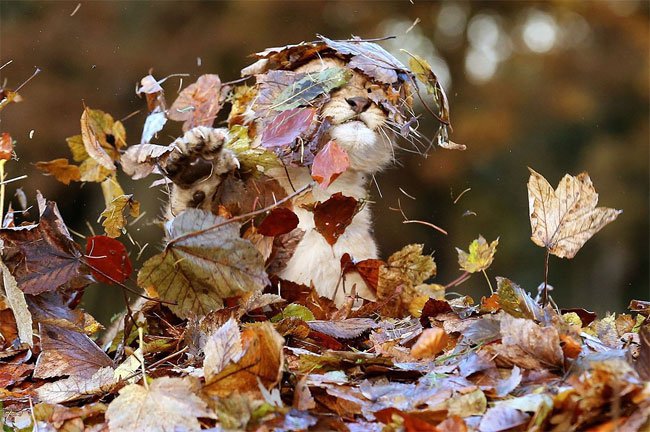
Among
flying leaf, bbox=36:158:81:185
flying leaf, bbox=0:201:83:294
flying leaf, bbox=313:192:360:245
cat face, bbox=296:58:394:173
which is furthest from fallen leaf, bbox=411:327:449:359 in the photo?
flying leaf, bbox=36:158:81:185

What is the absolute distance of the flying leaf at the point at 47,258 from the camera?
2.10 m

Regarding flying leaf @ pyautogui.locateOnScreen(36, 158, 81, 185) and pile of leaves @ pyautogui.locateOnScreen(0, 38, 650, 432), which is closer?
pile of leaves @ pyautogui.locateOnScreen(0, 38, 650, 432)

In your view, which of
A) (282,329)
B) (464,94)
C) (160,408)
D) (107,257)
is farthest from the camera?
(464,94)

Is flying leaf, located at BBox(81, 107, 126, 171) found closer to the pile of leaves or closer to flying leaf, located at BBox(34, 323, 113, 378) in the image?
the pile of leaves

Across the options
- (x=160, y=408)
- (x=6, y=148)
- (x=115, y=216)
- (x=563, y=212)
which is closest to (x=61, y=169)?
(x=6, y=148)

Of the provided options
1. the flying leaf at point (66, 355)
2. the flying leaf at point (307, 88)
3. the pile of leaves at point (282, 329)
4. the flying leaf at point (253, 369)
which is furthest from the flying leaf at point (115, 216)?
the flying leaf at point (253, 369)

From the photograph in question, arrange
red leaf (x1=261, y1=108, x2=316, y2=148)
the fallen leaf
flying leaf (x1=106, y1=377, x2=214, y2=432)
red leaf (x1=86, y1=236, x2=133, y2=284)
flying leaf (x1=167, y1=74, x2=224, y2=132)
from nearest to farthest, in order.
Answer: flying leaf (x1=106, y1=377, x2=214, y2=432) → the fallen leaf → red leaf (x1=86, y1=236, x2=133, y2=284) → red leaf (x1=261, y1=108, x2=316, y2=148) → flying leaf (x1=167, y1=74, x2=224, y2=132)

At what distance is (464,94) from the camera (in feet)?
37.7

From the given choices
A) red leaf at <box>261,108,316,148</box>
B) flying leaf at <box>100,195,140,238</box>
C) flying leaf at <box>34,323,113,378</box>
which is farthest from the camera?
flying leaf at <box>100,195,140,238</box>

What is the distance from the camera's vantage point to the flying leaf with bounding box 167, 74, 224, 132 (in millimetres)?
2898

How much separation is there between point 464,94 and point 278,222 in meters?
9.45

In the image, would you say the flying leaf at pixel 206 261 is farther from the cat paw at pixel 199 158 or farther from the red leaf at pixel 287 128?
the cat paw at pixel 199 158

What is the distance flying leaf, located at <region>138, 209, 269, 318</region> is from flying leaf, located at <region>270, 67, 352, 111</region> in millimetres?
569

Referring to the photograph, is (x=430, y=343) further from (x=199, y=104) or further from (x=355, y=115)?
(x=199, y=104)
